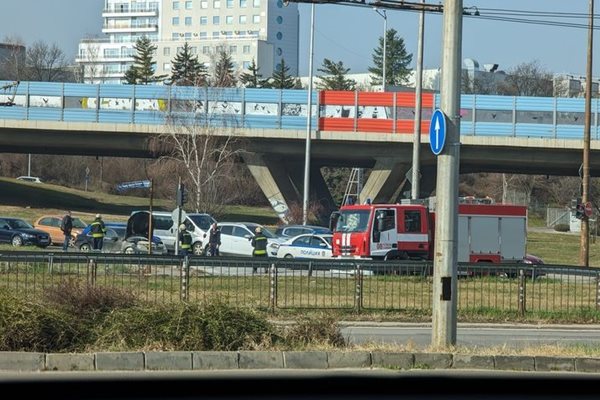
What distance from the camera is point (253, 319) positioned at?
510 inches

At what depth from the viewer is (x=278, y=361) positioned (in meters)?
12.0

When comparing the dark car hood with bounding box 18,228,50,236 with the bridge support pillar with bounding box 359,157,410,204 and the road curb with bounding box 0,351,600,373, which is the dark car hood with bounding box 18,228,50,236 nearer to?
the bridge support pillar with bounding box 359,157,410,204

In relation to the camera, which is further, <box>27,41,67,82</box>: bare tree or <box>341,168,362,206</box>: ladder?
<box>27,41,67,82</box>: bare tree

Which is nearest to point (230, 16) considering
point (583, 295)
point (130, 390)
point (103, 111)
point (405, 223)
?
point (103, 111)

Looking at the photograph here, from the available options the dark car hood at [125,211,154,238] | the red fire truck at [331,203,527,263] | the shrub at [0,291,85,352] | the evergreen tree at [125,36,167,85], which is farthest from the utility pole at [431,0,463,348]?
the evergreen tree at [125,36,167,85]

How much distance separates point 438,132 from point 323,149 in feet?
166

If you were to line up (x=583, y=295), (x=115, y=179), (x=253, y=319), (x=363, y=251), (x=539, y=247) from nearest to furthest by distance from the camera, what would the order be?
(x=253, y=319) → (x=583, y=295) → (x=363, y=251) → (x=539, y=247) → (x=115, y=179)

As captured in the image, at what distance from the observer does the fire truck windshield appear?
3359 cm

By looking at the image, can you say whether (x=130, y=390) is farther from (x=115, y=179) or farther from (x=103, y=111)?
(x=115, y=179)

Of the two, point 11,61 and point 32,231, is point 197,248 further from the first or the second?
point 11,61

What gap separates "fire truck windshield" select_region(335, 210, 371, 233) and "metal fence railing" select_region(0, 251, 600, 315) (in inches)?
455

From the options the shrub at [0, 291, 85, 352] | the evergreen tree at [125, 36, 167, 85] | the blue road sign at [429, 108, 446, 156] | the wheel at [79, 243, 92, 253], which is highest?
the evergreen tree at [125, 36, 167, 85]

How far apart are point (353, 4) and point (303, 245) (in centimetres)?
1531

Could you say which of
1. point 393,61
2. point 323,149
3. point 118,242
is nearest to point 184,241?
point 118,242
